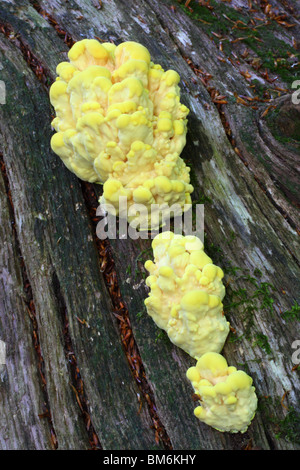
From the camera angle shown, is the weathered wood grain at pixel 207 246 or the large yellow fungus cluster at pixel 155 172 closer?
the large yellow fungus cluster at pixel 155 172

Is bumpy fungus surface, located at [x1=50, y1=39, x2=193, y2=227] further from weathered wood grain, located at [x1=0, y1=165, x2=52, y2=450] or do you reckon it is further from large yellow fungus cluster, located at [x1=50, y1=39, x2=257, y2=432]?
weathered wood grain, located at [x1=0, y1=165, x2=52, y2=450]

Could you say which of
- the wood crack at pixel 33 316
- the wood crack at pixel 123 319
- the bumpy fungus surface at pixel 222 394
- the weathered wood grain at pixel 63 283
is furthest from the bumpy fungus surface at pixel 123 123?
the bumpy fungus surface at pixel 222 394

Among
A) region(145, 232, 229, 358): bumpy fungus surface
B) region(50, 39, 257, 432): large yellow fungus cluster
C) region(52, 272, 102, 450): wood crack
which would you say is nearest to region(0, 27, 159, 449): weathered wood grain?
region(52, 272, 102, 450): wood crack

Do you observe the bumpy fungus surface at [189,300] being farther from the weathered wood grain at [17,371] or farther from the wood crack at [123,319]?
the weathered wood grain at [17,371]

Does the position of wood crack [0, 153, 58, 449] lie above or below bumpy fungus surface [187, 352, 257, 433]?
below

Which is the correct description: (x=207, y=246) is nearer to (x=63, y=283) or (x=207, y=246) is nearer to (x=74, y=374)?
(x=63, y=283)

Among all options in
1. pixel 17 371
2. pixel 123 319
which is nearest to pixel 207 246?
pixel 123 319
